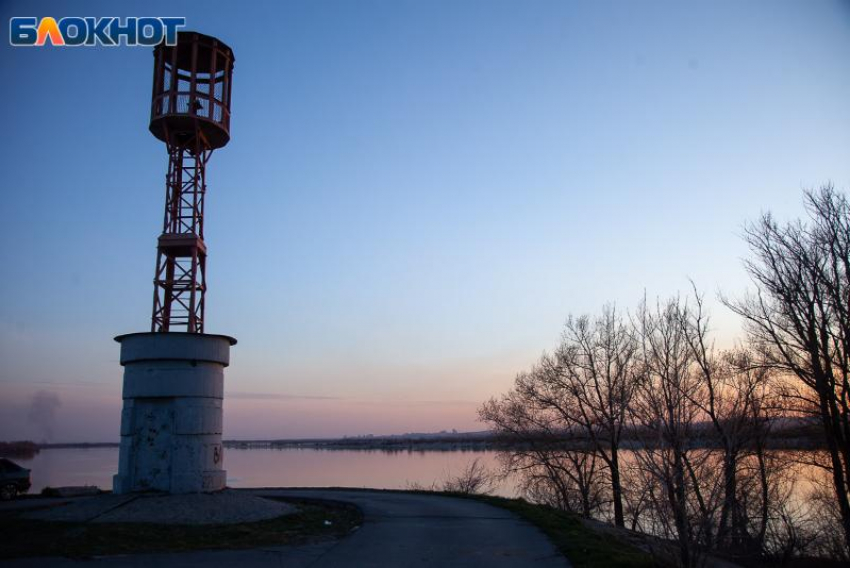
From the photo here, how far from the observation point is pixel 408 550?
10625 millimetres

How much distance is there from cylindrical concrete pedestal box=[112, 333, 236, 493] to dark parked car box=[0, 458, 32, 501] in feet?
23.5

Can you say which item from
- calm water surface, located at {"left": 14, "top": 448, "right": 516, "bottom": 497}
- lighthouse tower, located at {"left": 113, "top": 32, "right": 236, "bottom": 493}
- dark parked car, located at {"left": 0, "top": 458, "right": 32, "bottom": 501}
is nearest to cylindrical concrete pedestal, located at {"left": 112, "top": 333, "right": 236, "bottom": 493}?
lighthouse tower, located at {"left": 113, "top": 32, "right": 236, "bottom": 493}

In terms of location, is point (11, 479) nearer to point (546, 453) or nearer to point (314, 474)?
point (546, 453)

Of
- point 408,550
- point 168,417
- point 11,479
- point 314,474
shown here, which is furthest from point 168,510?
point 314,474

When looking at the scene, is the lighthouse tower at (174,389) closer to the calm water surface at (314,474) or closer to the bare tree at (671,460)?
the bare tree at (671,460)

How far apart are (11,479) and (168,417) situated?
29.1 feet

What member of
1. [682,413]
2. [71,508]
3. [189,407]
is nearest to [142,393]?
[189,407]

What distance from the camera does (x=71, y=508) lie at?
538 inches

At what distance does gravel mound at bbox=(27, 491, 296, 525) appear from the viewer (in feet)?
42.6

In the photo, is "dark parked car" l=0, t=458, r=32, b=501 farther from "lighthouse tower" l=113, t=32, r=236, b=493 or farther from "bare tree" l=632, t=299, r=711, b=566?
"bare tree" l=632, t=299, r=711, b=566

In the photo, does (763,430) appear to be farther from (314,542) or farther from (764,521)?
(314,542)

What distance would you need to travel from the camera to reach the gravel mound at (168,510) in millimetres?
12992

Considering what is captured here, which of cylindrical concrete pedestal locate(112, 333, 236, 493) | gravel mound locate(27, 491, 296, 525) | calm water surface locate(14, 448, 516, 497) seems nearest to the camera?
gravel mound locate(27, 491, 296, 525)

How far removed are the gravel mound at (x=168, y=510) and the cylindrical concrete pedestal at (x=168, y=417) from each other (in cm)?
59
